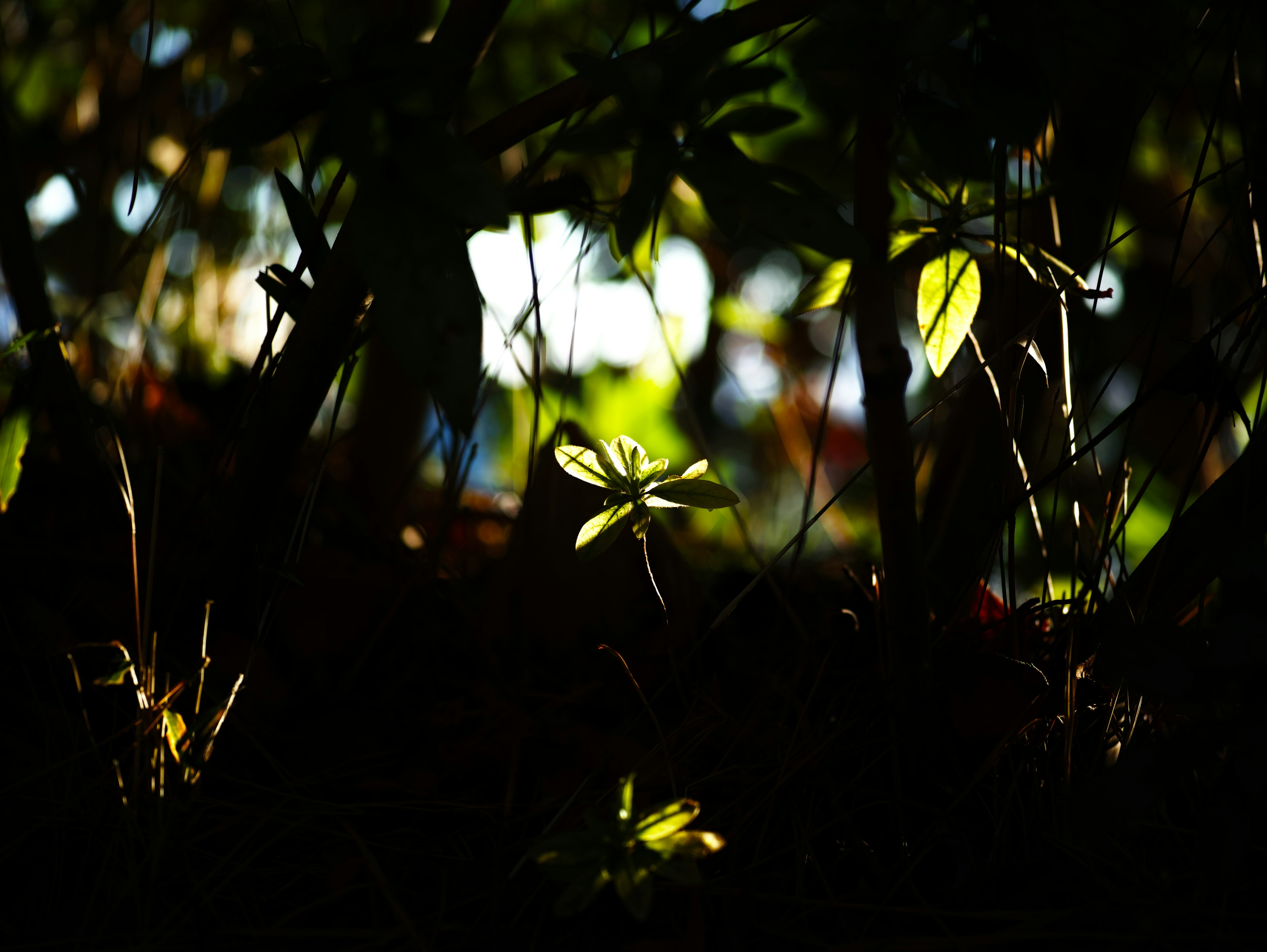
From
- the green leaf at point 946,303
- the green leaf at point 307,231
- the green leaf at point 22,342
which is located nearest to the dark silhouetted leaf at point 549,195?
the green leaf at point 307,231

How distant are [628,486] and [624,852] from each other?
0.71 feet

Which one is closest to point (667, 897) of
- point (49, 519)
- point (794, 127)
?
point (49, 519)

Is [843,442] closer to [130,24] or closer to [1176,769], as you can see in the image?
[130,24]

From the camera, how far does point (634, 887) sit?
1.22 ft

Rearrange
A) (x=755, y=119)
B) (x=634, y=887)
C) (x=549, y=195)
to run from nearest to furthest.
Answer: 1. (x=634, y=887)
2. (x=755, y=119)
3. (x=549, y=195)

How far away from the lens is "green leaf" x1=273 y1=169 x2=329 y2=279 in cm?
58

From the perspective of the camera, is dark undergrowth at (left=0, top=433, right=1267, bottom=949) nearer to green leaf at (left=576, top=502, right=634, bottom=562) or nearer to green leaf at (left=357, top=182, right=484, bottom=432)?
green leaf at (left=576, top=502, right=634, bottom=562)

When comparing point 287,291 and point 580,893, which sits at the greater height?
point 287,291

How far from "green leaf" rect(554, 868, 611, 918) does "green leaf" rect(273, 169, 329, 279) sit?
44 cm

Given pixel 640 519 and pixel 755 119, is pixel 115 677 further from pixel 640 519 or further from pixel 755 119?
pixel 755 119

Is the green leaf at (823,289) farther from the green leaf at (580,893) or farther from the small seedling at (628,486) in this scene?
the green leaf at (580,893)

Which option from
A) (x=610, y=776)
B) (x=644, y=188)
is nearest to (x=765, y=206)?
(x=644, y=188)

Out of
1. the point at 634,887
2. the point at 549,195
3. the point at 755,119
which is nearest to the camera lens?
the point at 634,887

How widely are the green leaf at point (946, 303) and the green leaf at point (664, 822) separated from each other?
0.33 metres
